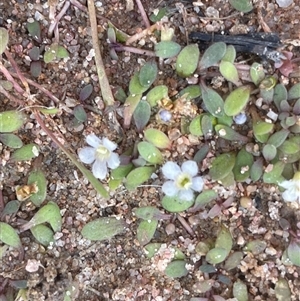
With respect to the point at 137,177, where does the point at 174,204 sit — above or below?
below

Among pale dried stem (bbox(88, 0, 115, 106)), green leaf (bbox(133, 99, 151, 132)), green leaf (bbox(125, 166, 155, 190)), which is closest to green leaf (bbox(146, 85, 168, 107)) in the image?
green leaf (bbox(133, 99, 151, 132))

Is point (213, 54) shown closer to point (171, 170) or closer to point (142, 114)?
point (142, 114)

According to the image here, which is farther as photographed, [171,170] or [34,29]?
[34,29]

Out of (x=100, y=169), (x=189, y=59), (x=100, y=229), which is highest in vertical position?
(x=189, y=59)

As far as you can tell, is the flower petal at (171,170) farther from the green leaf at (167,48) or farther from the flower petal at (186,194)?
the green leaf at (167,48)

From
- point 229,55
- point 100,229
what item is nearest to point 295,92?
point 229,55

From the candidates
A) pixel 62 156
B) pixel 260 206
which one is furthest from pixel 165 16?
pixel 260 206
